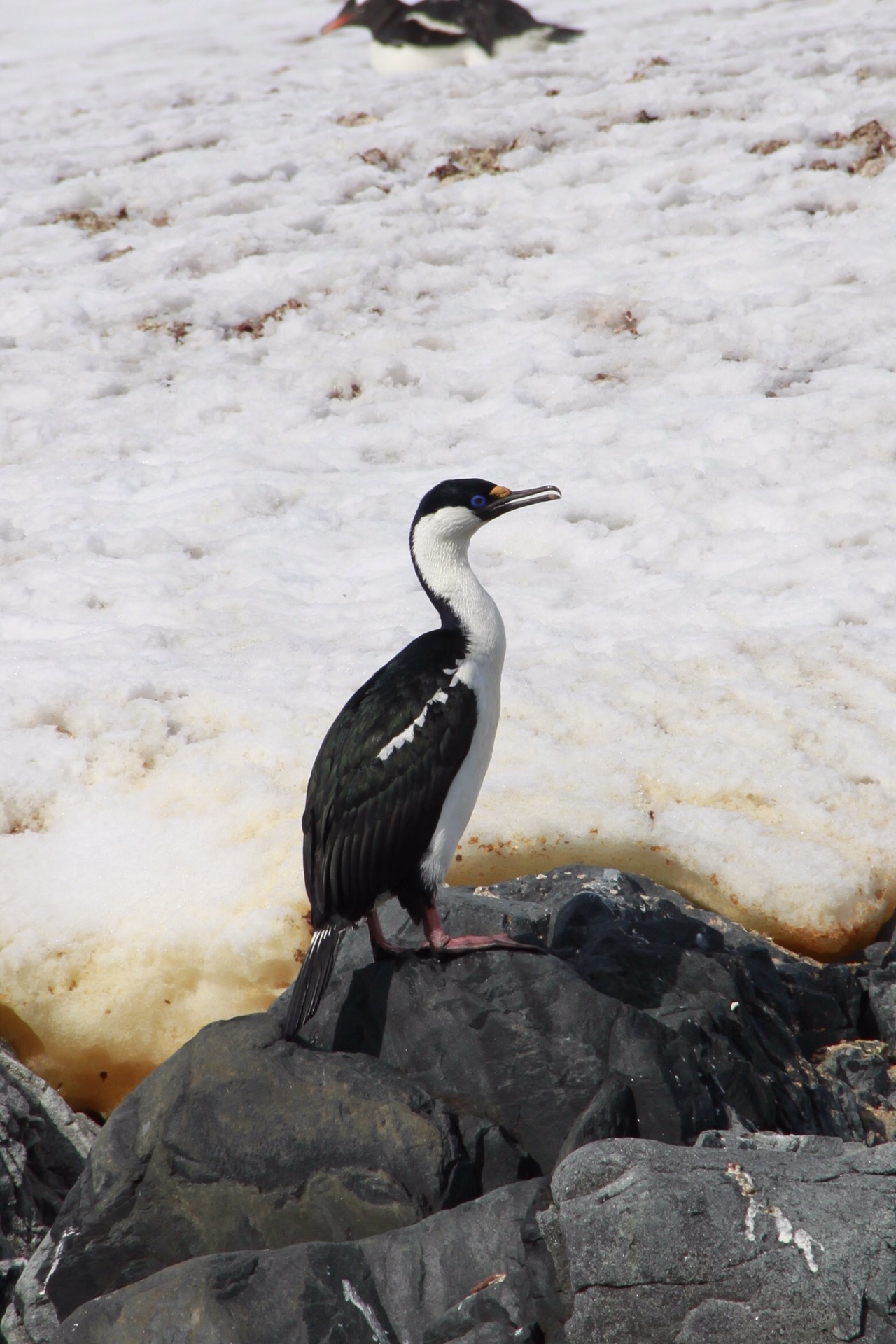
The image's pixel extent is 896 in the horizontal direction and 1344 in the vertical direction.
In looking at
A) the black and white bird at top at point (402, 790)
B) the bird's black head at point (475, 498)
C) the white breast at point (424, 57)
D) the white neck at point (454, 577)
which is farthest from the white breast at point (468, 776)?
the white breast at point (424, 57)

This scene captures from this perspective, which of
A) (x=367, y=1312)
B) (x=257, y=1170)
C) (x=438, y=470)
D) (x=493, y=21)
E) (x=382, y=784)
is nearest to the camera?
(x=367, y=1312)

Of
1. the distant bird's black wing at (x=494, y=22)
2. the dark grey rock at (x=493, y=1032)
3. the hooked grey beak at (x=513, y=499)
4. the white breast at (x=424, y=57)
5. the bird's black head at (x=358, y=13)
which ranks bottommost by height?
the dark grey rock at (x=493, y=1032)

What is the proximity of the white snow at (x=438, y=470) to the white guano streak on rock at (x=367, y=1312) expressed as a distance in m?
1.77

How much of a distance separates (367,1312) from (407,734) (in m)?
1.87

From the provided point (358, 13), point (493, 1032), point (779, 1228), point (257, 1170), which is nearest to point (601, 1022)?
point (493, 1032)

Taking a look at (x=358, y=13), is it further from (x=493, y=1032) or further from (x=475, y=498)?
(x=493, y=1032)

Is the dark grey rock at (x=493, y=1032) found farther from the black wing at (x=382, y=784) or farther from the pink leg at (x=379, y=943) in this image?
the black wing at (x=382, y=784)

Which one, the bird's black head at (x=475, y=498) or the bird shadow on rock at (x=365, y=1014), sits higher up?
the bird's black head at (x=475, y=498)

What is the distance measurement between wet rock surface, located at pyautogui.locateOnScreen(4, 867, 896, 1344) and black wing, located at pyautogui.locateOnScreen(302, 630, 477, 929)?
0.33 m

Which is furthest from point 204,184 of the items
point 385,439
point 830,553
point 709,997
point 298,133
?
point 709,997

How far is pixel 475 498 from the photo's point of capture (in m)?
4.84

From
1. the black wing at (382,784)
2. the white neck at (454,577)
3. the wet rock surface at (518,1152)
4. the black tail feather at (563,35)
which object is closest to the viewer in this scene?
the wet rock surface at (518,1152)

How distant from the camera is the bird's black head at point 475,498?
15.8 feet

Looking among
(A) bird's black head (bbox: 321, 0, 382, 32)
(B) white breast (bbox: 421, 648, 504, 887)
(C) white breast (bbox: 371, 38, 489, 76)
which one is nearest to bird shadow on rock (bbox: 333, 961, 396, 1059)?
(B) white breast (bbox: 421, 648, 504, 887)
